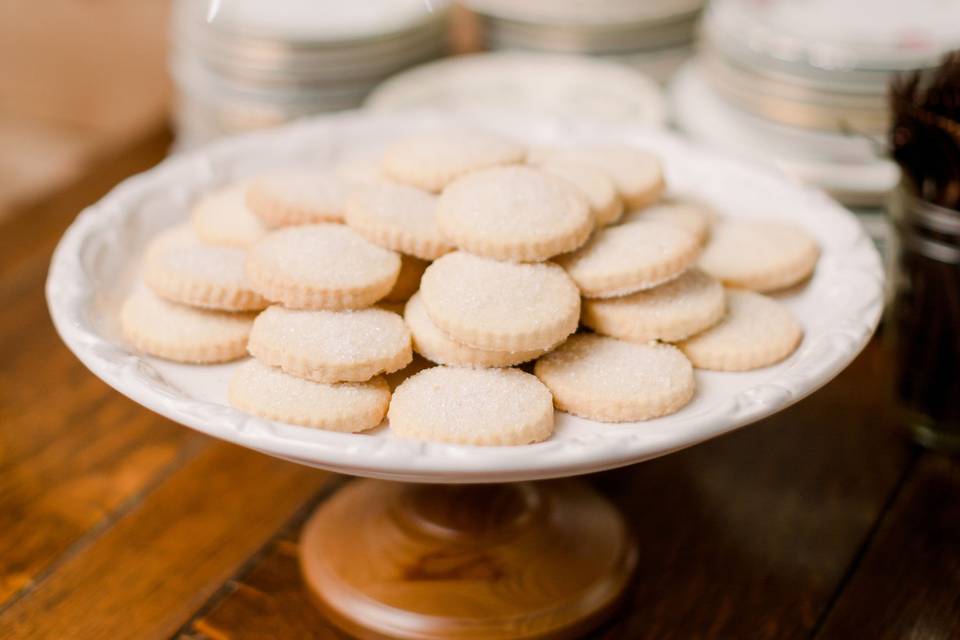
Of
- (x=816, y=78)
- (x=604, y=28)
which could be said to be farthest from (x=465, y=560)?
(x=604, y=28)

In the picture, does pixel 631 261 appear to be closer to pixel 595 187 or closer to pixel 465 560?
pixel 595 187

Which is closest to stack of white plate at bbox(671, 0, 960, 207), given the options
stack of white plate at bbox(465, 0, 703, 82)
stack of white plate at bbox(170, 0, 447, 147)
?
stack of white plate at bbox(465, 0, 703, 82)

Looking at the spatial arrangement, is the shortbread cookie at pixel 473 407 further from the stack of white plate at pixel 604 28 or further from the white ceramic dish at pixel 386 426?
the stack of white plate at pixel 604 28

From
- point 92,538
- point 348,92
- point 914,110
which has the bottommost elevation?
point 92,538

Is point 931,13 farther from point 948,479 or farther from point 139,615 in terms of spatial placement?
point 139,615

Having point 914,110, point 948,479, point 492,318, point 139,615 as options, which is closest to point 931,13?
point 914,110

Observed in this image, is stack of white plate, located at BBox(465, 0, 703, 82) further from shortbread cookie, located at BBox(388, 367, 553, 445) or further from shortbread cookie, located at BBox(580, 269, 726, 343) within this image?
shortbread cookie, located at BBox(388, 367, 553, 445)
